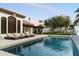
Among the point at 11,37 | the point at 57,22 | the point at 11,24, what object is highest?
the point at 57,22

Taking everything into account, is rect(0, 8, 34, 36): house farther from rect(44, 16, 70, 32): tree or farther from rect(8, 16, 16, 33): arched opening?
rect(44, 16, 70, 32): tree

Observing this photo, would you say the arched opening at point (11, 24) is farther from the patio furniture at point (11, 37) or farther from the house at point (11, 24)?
the patio furniture at point (11, 37)

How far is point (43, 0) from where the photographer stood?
9008 mm

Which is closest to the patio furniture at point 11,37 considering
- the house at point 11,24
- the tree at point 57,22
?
the house at point 11,24

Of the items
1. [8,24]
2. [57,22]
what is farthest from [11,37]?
[57,22]

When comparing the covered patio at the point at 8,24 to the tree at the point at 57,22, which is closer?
the tree at the point at 57,22

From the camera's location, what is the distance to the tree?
11.2 meters

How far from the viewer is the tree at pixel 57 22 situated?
36.6 feet

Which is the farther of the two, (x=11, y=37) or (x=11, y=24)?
(x=11, y=24)

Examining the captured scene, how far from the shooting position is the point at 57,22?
11781mm

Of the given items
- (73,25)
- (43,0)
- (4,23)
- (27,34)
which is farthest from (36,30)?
(43,0)

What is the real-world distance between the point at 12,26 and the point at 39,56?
5655 mm

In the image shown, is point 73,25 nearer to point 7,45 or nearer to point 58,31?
point 58,31

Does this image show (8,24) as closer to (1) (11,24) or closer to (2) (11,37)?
(1) (11,24)
